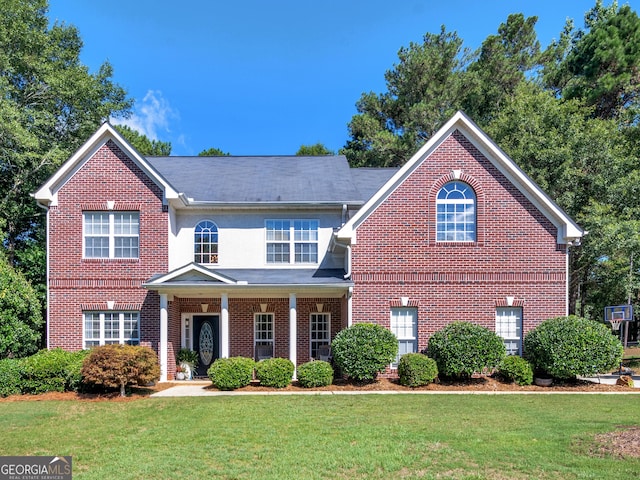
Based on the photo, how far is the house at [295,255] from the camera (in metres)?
16.2

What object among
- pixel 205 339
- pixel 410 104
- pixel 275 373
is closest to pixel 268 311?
pixel 205 339

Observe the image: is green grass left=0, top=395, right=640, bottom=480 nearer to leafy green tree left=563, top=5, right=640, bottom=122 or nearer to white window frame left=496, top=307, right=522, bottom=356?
white window frame left=496, top=307, right=522, bottom=356

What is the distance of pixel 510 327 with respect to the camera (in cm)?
1623

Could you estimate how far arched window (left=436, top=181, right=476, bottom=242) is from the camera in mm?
16406

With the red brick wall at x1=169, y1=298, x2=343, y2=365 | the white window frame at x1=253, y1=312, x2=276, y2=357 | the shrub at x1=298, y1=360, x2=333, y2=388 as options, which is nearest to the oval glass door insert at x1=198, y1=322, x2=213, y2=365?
the red brick wall at x1=169, y1=298, x2=343, y2=365

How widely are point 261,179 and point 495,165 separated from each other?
8.94 metres

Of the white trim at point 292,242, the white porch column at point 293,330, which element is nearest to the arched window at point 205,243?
the white trim at point 292,242

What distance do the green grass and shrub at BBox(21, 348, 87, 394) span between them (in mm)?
1359

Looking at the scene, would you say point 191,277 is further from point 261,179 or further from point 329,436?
point 329,436

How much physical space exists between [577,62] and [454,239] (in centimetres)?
2254

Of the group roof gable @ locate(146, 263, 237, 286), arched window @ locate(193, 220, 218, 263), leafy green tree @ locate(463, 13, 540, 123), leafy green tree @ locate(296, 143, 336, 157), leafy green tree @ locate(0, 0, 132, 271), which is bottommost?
roof gable @ locate(146, 263, 237, 286)

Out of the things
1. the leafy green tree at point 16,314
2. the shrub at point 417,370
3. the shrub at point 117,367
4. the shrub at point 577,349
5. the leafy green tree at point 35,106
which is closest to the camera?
the shrub at point 117,367

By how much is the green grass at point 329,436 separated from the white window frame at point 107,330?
4.11 metres

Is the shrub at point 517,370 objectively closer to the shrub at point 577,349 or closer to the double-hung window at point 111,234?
the shrub at point 577,349
